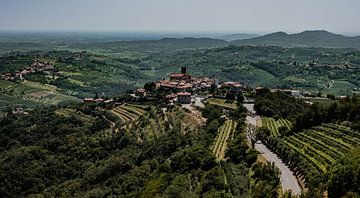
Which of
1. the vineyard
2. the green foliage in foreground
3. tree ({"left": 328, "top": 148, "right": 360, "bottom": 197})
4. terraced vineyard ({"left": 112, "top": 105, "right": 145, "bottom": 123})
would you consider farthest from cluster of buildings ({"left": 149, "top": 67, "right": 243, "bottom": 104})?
tree ({"left": 328, "top": 148, "right": 360, "bottom": 197})

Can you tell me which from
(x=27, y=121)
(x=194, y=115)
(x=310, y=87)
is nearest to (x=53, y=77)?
(x=27, y=121)

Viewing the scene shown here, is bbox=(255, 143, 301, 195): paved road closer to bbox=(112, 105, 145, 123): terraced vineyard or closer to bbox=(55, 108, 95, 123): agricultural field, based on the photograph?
bbox=(112, 105, 145, 123): terraced vineyard

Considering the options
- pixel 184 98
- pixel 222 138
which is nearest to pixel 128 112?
pixel 184 98

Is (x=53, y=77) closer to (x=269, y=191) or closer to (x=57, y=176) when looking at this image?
(x=57, y=176)

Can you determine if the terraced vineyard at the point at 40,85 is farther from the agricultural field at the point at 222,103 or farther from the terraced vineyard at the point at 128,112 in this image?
the agricultural field at the point at 222,103

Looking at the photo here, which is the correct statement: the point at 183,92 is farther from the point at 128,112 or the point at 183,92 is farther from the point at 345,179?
the point at 345,179
